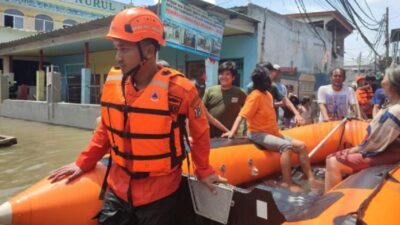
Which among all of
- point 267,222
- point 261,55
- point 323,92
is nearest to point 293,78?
point 261,55

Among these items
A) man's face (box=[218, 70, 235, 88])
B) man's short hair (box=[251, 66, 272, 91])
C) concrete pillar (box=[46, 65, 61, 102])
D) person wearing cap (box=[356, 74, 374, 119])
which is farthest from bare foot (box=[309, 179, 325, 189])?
concrete pillar (box=[46, 65, 61, 102])

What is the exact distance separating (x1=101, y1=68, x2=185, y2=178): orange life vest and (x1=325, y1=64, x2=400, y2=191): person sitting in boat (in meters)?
2.03

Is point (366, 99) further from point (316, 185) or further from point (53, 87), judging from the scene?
point (53, 87)

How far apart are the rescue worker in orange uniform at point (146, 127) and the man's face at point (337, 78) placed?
13.0 feet

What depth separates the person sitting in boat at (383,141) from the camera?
3258mm

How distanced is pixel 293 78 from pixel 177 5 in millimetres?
5780

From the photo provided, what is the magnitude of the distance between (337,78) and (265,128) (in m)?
1.78

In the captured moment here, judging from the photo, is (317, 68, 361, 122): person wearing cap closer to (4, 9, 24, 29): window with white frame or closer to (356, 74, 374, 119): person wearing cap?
(356, 74, 374, 119): person wearing cap

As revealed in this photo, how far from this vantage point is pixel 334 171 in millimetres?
3676

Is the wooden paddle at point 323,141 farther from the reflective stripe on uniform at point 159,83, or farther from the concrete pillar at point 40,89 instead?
the concrete pillar at point 40,89

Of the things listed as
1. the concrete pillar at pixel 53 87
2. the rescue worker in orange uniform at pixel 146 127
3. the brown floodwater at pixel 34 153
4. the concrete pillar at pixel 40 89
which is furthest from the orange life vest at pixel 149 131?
the concrete pillar at pixel 40 89

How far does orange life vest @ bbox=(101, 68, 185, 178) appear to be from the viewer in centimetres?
196

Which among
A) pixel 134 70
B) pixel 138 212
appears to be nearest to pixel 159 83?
pixel 134 70

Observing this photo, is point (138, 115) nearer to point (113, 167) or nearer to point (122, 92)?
point (122, 92)
